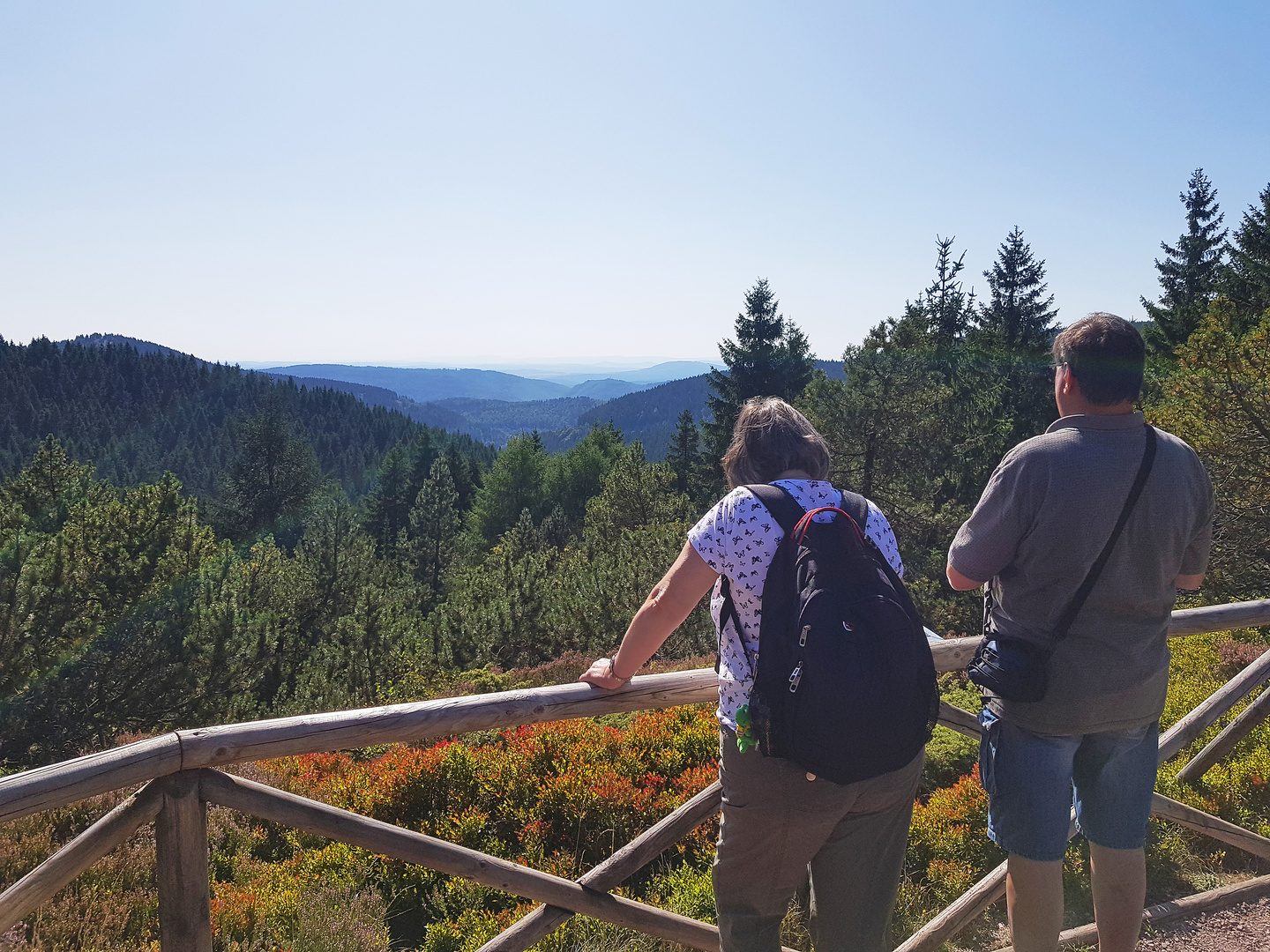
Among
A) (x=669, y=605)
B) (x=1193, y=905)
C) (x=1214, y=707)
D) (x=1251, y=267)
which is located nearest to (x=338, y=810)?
(x=669, y=605)

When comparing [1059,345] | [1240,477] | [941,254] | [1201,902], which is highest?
[941,254]

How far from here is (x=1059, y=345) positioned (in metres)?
2.07

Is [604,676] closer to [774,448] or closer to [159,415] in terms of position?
[774,448]

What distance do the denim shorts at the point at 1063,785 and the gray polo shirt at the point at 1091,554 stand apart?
0.07 meters

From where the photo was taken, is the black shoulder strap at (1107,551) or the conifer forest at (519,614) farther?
the conifer forest at (519,614)

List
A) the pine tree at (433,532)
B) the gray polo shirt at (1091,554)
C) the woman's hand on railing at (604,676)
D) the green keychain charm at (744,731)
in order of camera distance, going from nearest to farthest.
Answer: the green keychain charm at (744,731) < the gray polo shirt at (1091,554) < the woman's hand on railing at (604,676) < the pine tree at (433,532)

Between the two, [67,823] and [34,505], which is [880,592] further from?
[34,505]

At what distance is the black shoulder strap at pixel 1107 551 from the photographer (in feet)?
6.33

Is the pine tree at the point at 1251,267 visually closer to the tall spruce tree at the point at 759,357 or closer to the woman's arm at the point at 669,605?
the tall spruce tree at the point at 759,357

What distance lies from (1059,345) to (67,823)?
597cm

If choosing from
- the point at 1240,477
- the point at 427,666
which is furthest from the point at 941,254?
the point at 427,666

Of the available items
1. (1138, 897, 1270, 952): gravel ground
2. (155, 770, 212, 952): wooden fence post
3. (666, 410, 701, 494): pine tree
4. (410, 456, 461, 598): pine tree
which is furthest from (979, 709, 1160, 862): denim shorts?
(410, 456, 461, 598): pine tree

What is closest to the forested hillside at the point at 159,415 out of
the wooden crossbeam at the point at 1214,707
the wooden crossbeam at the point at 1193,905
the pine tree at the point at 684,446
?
the pine tree at the point at 684,446

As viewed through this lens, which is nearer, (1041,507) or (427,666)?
(1041,507)
